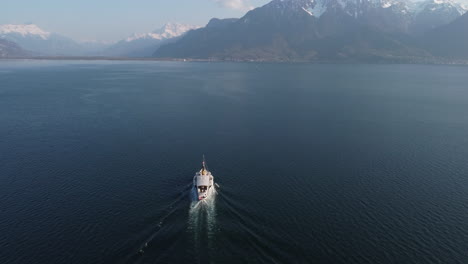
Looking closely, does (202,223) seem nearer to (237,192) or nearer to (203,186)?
(203,186)

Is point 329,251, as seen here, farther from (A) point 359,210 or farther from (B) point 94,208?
(B) point 94,208

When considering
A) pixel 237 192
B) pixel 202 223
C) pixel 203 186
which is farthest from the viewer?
pixel 237 192

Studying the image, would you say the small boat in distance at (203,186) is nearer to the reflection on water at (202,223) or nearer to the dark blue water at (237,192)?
the reflection on water at (202,223)

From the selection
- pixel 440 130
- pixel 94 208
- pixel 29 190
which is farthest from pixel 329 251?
pixel 440 130

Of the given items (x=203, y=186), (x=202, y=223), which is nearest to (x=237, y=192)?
(x=203, y=186)

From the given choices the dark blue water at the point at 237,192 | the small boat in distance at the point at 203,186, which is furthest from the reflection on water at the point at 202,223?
the small boat in distance at the point at 203,186

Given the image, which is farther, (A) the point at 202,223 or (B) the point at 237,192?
(B) the point at 237,192

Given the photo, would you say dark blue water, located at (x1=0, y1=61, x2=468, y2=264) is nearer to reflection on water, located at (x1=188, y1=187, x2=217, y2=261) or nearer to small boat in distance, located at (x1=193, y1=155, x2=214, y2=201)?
reflection on water, located at (x1=188, y1=187, x2=217, y2=261)

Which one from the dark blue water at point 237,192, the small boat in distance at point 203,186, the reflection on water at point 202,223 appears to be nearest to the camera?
the reflection on water at point 202,223

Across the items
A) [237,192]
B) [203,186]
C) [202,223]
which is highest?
[203,186]

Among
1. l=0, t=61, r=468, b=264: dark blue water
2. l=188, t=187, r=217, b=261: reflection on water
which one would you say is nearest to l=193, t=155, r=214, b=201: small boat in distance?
l=188, t=187, r=217, b=261: reflection on water

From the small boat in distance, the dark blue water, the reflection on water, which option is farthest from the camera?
the small boat in distance

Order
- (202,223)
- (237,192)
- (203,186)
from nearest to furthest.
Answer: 1. (202,223)
2. (203,186)
3. (237,192)
